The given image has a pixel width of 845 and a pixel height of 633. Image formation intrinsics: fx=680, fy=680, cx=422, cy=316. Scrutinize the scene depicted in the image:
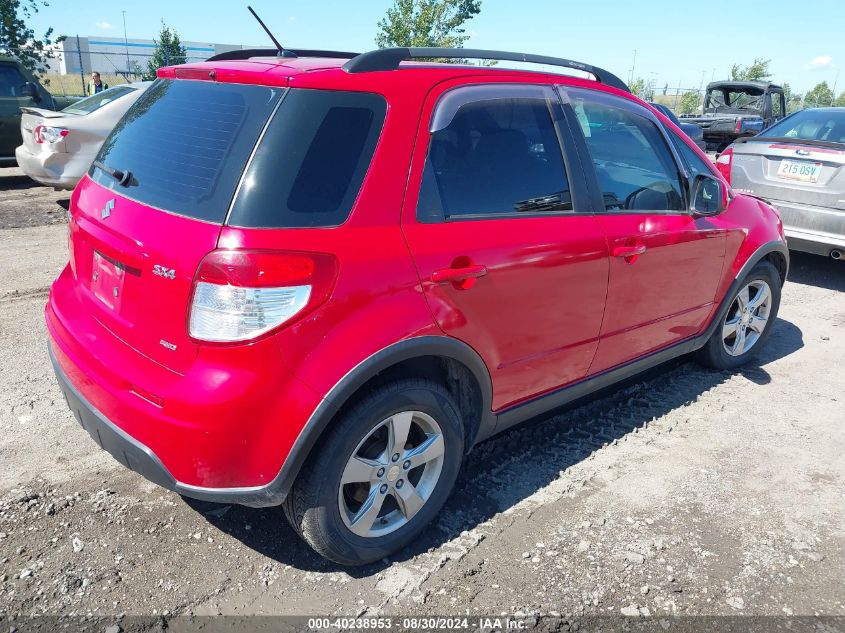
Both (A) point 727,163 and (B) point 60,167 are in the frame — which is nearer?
(A) point 727,163

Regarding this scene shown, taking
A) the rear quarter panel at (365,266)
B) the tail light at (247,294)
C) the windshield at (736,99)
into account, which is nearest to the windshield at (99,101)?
the rear quarter panel at (365,266)

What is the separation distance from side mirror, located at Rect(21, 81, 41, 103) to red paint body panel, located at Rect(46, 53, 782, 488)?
1041cm

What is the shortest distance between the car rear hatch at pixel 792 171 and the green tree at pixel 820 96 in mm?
52756

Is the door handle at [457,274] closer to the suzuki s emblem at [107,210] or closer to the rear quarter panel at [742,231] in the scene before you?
the suzuki s emblem at [107,210]

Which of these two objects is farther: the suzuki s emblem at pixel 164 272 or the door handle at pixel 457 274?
the door handle at pixel 457 274

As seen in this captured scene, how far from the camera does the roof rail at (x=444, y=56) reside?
99.9 inches

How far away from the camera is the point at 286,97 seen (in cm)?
235

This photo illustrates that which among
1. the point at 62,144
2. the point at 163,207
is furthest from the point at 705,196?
the point at 62,144

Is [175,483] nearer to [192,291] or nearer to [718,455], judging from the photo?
[192,291]

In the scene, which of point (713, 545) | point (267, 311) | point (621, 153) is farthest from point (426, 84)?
point (713, 545)

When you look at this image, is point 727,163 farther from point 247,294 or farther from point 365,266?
point 247,294

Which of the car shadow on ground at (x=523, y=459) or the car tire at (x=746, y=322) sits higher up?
the car tire at (x=746, y=322)

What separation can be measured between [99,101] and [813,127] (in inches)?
360

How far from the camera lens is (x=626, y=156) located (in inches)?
143
